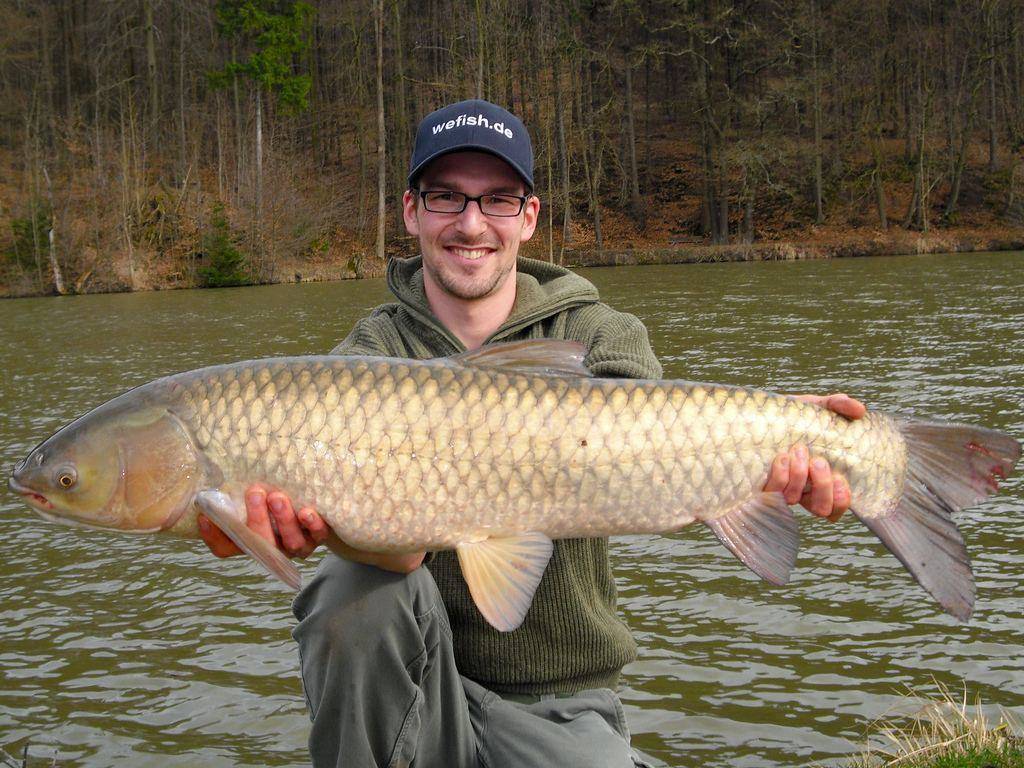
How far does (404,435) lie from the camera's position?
2.72 m

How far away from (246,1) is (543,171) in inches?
456

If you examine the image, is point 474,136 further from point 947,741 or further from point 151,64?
point 151,64

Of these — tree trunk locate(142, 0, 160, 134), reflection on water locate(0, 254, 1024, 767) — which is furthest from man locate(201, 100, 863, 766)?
tree trunk locate(142, 0, 160, 134)

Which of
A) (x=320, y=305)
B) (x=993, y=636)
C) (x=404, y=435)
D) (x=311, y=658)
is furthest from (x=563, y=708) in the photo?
(x=320, y=305)

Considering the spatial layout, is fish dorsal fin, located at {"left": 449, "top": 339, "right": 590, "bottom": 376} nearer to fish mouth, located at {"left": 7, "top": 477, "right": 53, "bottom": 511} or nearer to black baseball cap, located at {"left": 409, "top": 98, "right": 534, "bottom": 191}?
black baseball cap, located at {"left": 409, "top": 98, "right": 534, "bottom": 191}

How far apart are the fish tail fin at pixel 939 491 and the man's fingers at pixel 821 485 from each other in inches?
4.1

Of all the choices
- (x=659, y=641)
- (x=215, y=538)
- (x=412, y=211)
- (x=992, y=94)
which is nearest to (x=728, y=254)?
(x=992, y=94)

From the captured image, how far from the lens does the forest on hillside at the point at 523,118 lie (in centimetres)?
2950

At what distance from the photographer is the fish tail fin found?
9.02 feet

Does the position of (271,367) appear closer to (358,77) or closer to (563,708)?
(563,708)

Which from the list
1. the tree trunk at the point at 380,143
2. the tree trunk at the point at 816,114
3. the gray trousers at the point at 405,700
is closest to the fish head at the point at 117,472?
the gray trousers at the point at 405,700

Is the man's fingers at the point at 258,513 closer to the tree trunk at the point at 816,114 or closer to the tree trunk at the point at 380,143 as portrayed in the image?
the tree trunk at the point at 380,143

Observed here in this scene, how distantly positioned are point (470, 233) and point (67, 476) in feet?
4.84

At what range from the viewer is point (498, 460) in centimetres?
275
